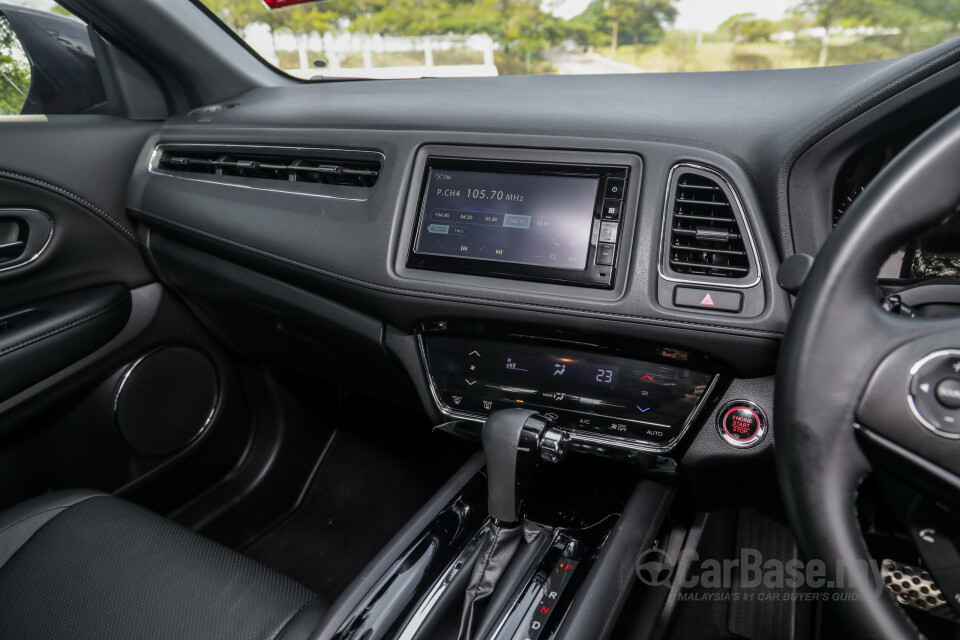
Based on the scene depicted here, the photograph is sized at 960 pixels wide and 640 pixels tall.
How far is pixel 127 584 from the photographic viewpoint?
100 centimetres

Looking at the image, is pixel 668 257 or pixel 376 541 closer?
pixel 668 257

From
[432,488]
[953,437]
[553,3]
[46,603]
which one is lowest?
[432,488]

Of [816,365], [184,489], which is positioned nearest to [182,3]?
[184,489]

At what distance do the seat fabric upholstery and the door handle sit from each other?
51 centimetres

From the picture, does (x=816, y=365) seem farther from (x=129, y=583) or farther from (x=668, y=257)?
(x=129, y=583)

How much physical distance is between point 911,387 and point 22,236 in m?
1.54

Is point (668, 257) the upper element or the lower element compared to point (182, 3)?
lower

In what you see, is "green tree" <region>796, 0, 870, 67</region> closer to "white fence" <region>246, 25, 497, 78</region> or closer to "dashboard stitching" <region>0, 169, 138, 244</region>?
"white fence" <region>246, 25, 497, 78</region>

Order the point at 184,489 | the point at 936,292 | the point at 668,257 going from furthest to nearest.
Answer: the point at 184,489 < the point at 668,257 < the point at 936,292

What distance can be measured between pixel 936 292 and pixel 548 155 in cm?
54

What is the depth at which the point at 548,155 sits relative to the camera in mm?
1044

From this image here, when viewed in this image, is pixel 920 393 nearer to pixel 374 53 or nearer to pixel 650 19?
pixel 650 19

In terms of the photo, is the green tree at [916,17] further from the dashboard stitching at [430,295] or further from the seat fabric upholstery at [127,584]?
the seat fabric upholstery at [127,584]

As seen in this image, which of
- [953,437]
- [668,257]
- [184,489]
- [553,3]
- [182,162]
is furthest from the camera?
[184,489]
